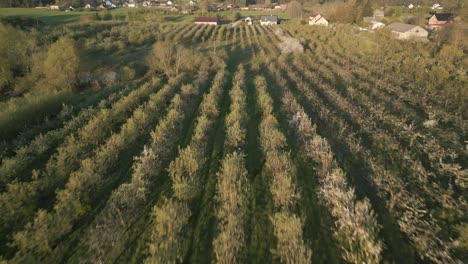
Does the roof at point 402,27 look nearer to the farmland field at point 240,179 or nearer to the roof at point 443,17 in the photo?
the roof at point 443,17

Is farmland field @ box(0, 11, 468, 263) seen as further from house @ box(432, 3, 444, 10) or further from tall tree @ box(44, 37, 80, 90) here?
house @ box(432, 3, 444, 10)

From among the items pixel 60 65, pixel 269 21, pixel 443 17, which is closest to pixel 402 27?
pixel 443 17

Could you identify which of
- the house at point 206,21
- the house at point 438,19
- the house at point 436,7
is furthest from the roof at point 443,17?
the house at point 206,21

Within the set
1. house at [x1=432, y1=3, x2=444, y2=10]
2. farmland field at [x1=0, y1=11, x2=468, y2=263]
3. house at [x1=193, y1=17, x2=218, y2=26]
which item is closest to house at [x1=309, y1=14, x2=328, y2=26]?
house at [x1=193, y1=17, x2=218, y2=26]

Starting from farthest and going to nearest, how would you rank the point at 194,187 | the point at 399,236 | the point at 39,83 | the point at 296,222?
the point at 39,83, the point at 194,187, the point at 399,236, the point at 296,222

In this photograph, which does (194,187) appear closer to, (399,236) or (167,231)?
(167,231)

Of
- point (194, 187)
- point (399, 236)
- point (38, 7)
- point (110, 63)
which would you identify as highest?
point (38, 7)

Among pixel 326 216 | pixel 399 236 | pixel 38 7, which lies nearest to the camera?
pixel 399 236

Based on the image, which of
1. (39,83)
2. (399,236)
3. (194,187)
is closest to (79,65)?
(39,83)
